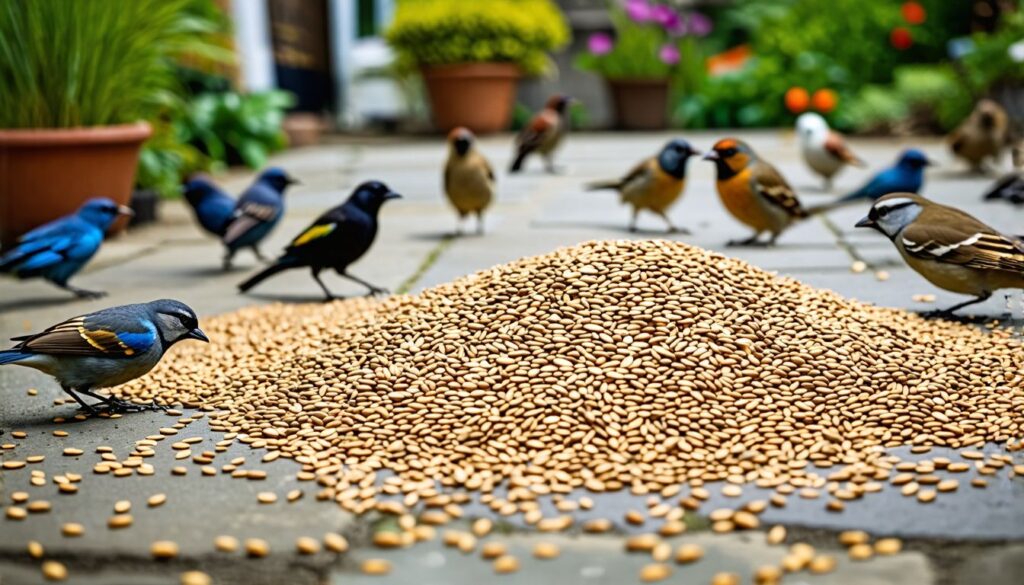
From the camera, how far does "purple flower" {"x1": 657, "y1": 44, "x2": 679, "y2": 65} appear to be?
35.8ft

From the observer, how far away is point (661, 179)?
16.1ft

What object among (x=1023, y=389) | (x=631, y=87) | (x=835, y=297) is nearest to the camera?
(x=1023, y=389)

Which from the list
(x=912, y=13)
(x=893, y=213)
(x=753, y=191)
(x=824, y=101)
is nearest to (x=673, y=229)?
(x=753, y=191)

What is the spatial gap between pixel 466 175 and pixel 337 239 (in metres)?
1.30

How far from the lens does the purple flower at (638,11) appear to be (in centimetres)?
1106

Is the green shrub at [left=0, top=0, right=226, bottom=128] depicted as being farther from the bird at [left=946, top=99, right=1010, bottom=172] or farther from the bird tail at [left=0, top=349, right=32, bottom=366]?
the bird at [left=946, top=99, right=1010, bottom=172]

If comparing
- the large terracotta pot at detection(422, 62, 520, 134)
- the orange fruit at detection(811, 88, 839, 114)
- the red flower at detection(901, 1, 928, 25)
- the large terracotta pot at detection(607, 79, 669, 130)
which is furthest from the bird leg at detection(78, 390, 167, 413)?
the red flower at detection(901, 1, 928, 25)

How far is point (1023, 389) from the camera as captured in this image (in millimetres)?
2607

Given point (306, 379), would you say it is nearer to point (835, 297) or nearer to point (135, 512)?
point (135, 512)

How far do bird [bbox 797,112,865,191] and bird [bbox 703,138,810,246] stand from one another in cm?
166

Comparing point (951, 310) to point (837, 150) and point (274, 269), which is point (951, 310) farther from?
point (837, 150)

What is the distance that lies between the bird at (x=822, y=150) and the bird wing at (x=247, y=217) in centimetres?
326

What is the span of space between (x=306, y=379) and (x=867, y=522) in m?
1.42

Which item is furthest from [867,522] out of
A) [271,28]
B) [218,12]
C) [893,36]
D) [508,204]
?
[893,36]
